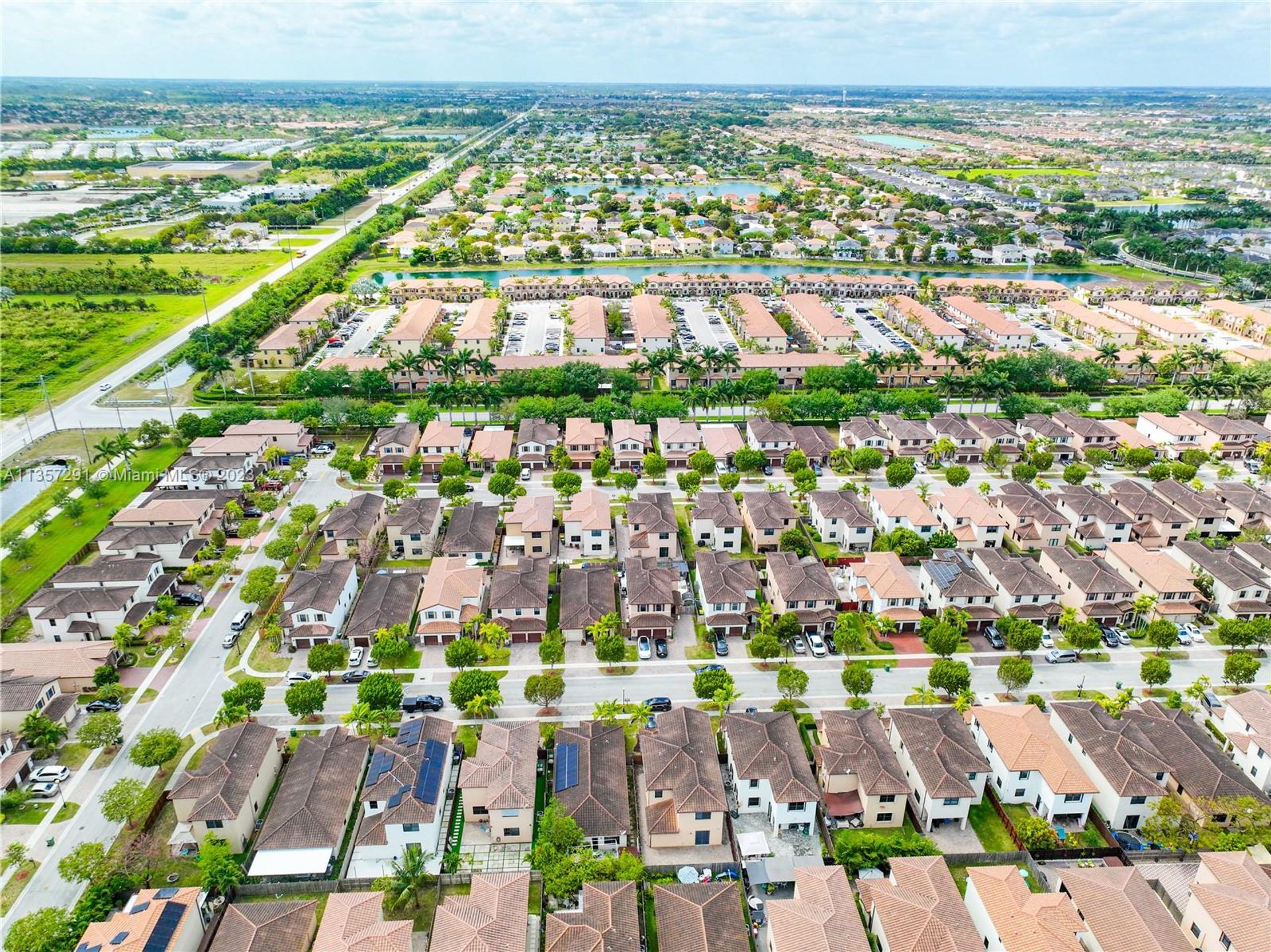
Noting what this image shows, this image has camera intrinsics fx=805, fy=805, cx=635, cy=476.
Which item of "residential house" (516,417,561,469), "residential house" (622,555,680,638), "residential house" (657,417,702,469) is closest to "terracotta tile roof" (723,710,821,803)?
"residential house" (622,555,680,638)

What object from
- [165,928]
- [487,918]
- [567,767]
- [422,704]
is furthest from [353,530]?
[487,918]

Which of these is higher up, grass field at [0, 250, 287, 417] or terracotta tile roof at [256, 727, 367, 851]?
grass field at [0, 250, 287, 417]

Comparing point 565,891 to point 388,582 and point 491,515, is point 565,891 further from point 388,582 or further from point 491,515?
point 491,515

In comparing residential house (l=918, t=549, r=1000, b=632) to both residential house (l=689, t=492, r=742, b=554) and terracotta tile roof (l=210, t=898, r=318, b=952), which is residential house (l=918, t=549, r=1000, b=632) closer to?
residential house (l=689, t=492, r=742, b=554)

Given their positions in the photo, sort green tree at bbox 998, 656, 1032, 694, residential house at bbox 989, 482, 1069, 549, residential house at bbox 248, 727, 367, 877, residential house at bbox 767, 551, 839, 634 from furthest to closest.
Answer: residential house at bbox 989, 482, 1069, 549
residential house at bbox 767, 551, 839, 634
green tree at bbox 998, 656, 1032, 694
residential house at bbox 248, 727, 367, 877

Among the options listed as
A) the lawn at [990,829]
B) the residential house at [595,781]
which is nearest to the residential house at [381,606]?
the residential house at [595,781]

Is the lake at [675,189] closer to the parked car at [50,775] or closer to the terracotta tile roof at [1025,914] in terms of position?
the parked car at [50,775]

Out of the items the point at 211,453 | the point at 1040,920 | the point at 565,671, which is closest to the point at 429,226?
the point at 211,453
